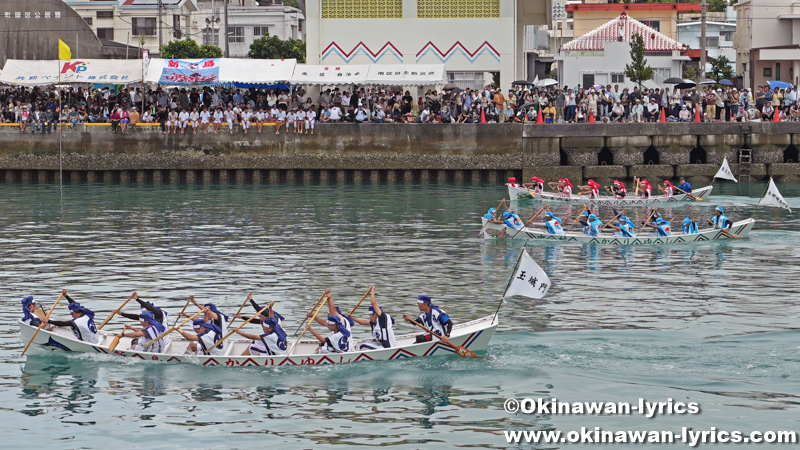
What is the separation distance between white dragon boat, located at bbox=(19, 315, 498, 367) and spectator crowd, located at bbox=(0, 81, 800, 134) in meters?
30.4

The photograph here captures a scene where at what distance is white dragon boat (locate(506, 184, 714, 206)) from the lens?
45406mm

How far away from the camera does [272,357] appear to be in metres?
20.7

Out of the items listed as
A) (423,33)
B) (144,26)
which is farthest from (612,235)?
(144,26)

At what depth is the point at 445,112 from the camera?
5122 cm

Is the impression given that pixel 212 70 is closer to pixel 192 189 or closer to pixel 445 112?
pixel 192 189

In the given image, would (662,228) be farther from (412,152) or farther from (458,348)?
(412,152)

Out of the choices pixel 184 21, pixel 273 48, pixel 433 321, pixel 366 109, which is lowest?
pixel 433 321

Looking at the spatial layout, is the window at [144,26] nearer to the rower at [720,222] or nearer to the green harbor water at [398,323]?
the green harbor water at [398,323]

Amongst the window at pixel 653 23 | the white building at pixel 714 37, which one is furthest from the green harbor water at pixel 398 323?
the white building at pixel 714 37

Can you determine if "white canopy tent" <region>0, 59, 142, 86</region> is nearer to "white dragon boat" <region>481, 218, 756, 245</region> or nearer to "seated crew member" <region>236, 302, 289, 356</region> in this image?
"white dragon boat" <region>481, 218, 756, 245</region>

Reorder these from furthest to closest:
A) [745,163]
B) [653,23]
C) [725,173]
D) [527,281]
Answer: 1. [653,23]
2. [745,163]
3. [725,173]
4. [527,281]

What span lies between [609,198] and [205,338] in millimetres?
27977

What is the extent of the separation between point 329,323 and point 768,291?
42.4ft

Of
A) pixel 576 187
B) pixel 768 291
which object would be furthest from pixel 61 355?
pixel 576 187
